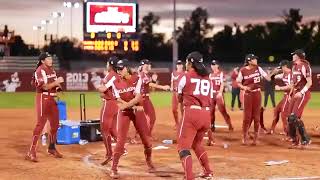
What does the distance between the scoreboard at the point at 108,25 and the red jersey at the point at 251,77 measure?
93.9 ft

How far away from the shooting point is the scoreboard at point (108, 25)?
42031 mm

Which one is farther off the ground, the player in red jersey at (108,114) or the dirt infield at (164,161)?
the player in red jersey at (108,114)

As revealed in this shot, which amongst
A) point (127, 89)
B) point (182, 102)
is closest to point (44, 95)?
point (127, 89)

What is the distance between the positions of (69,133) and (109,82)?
408 centimetres

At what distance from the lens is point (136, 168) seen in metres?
11.3

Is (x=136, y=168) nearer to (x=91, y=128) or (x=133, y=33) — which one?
(x=91, y=128)

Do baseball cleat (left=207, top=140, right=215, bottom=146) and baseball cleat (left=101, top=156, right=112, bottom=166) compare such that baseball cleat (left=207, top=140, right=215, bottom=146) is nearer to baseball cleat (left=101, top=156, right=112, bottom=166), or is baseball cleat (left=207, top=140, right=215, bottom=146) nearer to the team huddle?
the team huddle

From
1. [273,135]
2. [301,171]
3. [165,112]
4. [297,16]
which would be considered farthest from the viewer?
[297,16]

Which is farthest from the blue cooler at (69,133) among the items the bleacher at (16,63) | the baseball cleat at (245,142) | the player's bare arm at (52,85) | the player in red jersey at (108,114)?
the bleacher at (16,63)

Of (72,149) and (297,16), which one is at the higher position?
(297,16)

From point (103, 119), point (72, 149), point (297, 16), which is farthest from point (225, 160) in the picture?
point (297, 16)

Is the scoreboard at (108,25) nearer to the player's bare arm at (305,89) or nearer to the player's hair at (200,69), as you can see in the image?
the player's bare arm at (305,89)

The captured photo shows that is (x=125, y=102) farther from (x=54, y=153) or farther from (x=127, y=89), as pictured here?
(x=54, y=153)

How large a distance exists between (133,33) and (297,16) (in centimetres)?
3322
